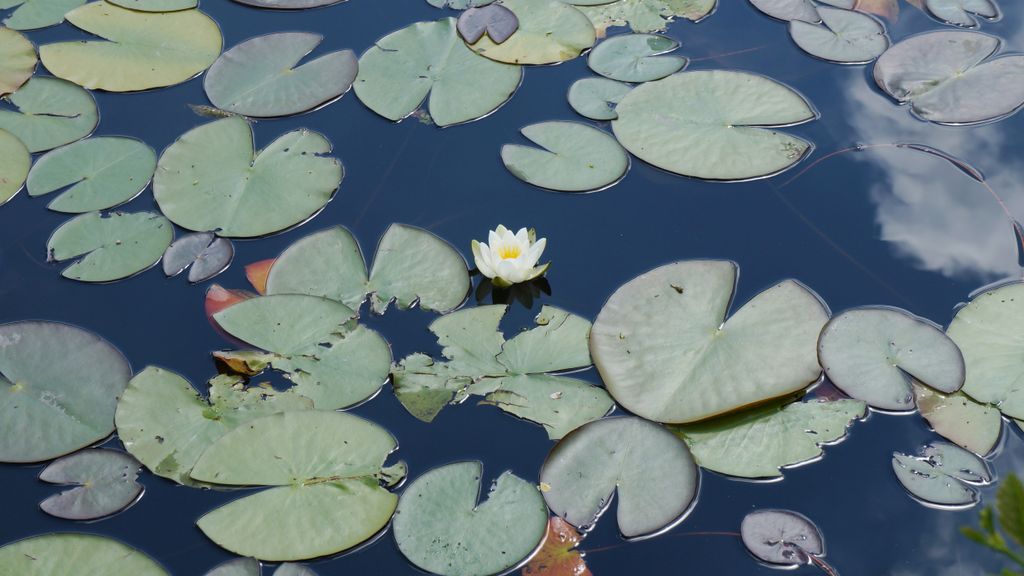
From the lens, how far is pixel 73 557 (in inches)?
85.0

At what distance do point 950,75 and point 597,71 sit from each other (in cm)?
141

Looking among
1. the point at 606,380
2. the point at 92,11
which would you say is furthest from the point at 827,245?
the point at 92,11

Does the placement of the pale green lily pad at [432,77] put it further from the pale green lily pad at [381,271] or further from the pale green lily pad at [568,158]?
the pale green lily pad at [381,271]

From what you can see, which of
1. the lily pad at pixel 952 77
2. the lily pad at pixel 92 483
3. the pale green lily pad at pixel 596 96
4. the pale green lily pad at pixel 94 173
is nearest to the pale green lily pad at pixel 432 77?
the pale green lily pad at pixel 596 96

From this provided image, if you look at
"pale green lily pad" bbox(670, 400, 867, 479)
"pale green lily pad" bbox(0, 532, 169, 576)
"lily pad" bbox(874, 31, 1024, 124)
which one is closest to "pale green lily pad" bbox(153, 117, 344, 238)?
"pale green lily pad" bbox(0, 532, 169, 576)

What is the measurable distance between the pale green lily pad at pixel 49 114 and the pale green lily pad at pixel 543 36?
1593mm

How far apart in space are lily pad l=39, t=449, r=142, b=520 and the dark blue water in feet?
0.10

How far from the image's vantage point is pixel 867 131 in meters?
3.34

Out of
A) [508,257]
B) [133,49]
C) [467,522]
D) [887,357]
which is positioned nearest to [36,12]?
[133,49]

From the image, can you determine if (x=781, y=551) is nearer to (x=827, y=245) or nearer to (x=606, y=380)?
(x=606, y=380)

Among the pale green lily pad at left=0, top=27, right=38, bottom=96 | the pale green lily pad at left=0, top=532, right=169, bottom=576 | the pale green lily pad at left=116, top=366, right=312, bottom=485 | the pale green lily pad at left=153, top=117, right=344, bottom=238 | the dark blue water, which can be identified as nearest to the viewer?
the pale green lily pad at left=0, top=532, right=169, bottom=576

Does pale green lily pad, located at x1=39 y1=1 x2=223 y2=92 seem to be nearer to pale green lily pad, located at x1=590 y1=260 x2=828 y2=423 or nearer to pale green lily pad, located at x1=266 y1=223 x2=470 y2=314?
pale green lily pad, located at x1=266 y1=223 x2=470 y2=314

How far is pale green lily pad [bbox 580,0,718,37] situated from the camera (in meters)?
3.81

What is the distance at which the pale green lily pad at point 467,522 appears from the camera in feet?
7.04
